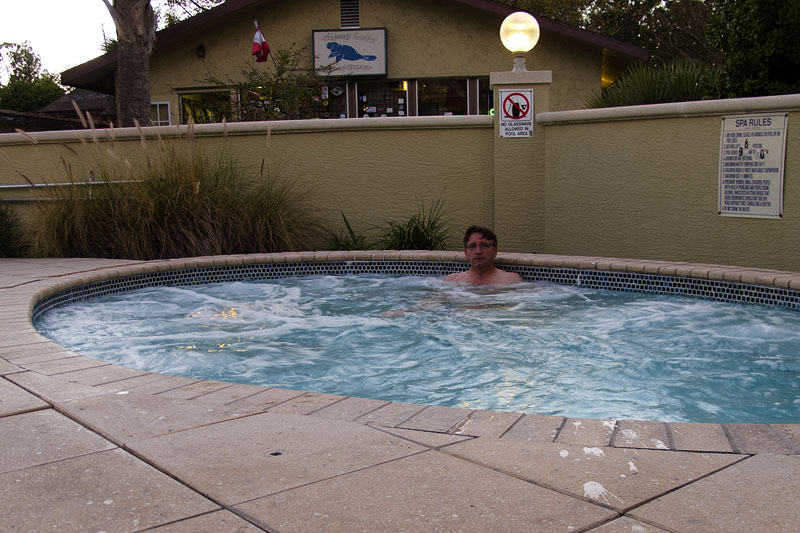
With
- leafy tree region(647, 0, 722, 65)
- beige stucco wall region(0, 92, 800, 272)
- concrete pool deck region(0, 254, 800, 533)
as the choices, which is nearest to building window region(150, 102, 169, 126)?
beige stucco wall region(0, 92, 800, 272)

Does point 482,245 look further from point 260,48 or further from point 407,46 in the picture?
point 407,46

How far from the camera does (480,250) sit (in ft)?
19.8

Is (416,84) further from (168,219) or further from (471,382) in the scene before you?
(471,382)

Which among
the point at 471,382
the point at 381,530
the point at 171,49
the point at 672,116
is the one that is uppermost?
the point at 171,49

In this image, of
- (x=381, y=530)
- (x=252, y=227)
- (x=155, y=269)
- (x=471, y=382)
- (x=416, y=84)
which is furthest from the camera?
(x=416, y=84)

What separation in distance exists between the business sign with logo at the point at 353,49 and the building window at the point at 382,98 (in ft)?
1.62

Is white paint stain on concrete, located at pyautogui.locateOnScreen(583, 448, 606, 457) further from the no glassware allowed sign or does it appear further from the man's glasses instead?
the no glassware allowed sign

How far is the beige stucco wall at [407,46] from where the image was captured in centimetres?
1375

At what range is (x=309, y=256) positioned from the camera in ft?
22.5

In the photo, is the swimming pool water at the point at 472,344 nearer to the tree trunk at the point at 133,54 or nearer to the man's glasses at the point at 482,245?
the man's glasses at the point at 482,245

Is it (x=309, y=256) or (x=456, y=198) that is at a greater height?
(x=456, y=198)

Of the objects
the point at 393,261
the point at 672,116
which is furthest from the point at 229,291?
the point at 672,116

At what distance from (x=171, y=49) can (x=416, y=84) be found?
510 centimetres

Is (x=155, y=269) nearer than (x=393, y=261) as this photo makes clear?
Yes
